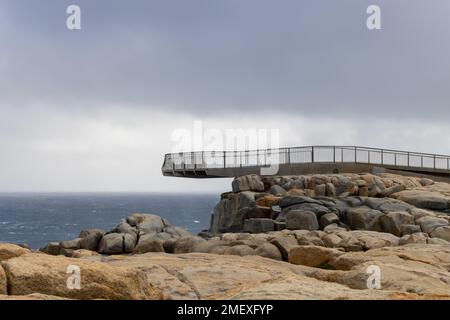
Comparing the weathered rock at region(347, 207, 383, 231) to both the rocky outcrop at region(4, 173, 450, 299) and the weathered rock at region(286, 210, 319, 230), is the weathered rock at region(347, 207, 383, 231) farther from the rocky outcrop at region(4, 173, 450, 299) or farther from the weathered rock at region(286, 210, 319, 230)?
the weathered rock at region(286, 210, 319, 230)

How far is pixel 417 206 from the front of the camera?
24.5 m

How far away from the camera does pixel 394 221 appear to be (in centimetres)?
2066

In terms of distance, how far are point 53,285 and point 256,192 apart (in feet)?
71.4

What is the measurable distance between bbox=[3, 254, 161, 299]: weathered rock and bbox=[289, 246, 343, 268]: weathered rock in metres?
6.40

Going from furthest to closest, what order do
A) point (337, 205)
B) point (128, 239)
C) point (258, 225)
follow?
point (337, 205) → point (258, 225) → point (128, 239)

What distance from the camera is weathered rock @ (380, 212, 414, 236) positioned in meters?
20.5

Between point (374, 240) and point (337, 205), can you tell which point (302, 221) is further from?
point (374, 240)

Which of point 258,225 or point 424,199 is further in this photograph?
point 424,199

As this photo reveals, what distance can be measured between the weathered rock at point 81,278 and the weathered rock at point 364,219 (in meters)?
16.0

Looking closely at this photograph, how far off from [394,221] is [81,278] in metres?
16.8

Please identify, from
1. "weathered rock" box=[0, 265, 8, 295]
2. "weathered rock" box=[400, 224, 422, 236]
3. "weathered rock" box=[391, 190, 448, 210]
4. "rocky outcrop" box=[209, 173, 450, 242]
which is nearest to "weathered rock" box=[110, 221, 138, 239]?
"rocky outcrop" box=[209, 173, 450, 242]

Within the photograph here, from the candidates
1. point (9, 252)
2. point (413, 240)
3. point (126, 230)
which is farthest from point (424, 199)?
point (9, 252)

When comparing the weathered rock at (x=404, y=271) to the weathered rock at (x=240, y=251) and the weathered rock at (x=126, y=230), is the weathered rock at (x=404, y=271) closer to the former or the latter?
the weathered rock at (x=240, y=251)
